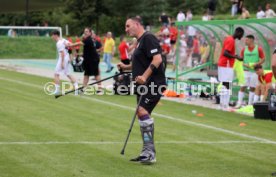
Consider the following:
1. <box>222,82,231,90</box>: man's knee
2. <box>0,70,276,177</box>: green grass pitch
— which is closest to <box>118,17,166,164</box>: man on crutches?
<box>0,70,276,177</box>: green grass pitch

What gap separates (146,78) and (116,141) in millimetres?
2540

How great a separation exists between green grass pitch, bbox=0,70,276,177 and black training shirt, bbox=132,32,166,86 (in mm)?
1225

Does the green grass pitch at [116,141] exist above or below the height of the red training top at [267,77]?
below

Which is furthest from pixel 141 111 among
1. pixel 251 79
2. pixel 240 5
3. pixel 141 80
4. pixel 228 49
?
pixel 240 5

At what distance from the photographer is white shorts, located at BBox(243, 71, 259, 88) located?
62.7 ft

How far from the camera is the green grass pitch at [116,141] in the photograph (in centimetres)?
948

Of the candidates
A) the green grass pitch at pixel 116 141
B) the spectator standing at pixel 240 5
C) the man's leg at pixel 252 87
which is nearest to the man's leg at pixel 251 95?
the man's leg at pixel 252 87

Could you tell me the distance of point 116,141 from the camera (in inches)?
473

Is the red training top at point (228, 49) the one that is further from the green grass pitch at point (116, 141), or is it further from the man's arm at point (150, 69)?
the man's arm at point (150, 69)

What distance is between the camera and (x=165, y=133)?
526 inches

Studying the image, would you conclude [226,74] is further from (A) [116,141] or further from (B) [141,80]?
(B) [141,80]

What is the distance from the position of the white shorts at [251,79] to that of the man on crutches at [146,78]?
368 inches

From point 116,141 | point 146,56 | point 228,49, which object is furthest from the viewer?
point 228,49

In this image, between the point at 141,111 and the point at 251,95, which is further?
the point at 251,95
